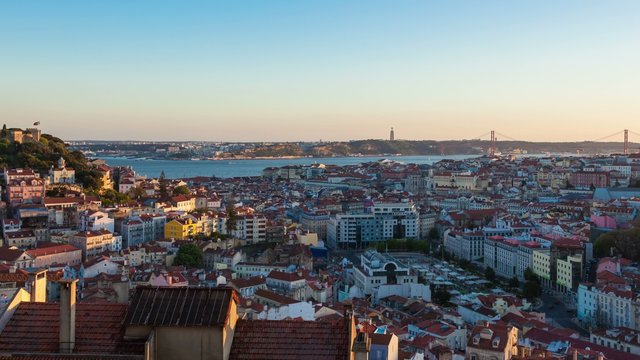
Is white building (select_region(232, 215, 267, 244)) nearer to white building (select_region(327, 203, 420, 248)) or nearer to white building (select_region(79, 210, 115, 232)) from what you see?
white building (select_region(327, 203, 420, 248))

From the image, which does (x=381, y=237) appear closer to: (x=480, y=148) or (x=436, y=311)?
(x=436, y=311)

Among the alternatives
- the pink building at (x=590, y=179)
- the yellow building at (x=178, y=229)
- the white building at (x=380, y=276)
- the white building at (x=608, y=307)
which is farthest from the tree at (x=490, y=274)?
the pink building at (x=590, y=179)

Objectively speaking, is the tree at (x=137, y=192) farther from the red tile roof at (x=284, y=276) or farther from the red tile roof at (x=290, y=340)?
the red tile roof at (x=290, y=340)

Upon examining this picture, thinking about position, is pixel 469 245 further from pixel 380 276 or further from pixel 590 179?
pixel 590 179

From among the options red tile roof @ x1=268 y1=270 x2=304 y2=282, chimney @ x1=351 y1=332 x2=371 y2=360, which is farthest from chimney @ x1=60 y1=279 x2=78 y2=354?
red tile roof @ x1=268 y1=270 x2=304 y2=282

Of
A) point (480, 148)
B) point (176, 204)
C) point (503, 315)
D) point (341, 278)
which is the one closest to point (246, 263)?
point (341, 278)

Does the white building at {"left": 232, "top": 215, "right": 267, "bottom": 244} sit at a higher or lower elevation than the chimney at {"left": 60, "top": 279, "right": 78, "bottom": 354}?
lower

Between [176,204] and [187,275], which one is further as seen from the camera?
[176,204]
